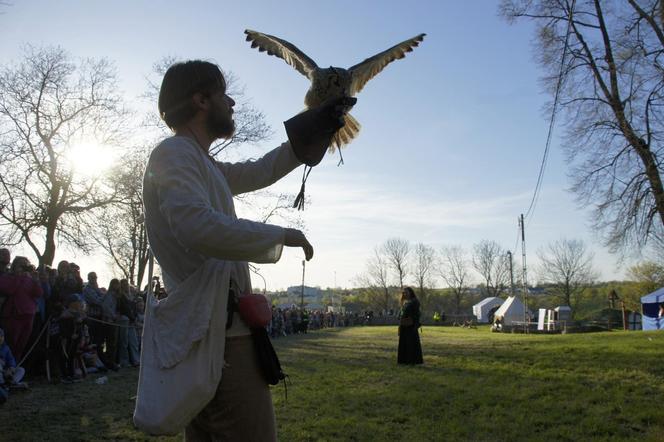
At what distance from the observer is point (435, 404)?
6941mm

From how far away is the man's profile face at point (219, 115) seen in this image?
2.12 m

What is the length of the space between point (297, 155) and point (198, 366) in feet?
3.75

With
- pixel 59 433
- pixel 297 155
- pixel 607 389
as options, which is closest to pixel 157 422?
pixel 297 155

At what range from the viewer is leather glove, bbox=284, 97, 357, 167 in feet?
7.82

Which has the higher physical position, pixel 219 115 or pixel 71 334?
pixel 219 115

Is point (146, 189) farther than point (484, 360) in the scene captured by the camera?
No

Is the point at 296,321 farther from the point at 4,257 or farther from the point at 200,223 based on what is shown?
the point at 200,223

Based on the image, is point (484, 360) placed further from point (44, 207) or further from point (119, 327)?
point (44, 207)

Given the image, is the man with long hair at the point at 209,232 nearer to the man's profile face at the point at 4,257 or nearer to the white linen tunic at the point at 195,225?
the white linen tunic at the point at 195,225

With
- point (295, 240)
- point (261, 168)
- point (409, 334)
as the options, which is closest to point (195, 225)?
point (295, 240)

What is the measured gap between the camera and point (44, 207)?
22.6 m

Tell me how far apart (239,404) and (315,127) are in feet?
4.09

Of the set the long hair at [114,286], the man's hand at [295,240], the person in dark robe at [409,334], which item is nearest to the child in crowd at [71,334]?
the long hair at [114,286]

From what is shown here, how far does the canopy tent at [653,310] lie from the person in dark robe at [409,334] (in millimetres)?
26241
